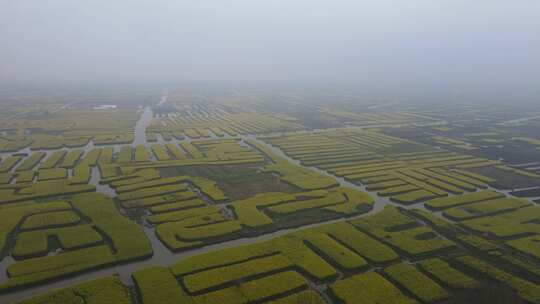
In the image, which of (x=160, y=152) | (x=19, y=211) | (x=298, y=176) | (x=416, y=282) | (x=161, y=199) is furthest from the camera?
(x=160, y=152)

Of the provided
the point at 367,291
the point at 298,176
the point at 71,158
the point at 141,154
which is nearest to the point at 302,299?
the point at 367,291

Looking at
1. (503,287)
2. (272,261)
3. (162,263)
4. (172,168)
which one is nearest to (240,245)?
(272,261)

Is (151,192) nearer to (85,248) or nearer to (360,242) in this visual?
(85,248)

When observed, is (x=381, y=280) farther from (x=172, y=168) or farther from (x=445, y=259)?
(x=172, y=168)

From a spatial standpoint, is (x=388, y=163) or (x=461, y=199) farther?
(x=388, y=163)

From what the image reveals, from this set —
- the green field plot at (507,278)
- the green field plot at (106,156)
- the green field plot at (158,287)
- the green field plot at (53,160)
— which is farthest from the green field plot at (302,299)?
the green field plot at (53,160)

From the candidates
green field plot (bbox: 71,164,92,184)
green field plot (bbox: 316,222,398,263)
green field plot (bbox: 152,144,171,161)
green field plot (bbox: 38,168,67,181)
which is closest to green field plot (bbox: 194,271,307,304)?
green field plot (bbox: 316,222,398,263)

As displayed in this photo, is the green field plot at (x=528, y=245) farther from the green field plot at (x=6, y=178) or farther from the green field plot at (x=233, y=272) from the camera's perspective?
the green field plot at (x=6, y=178)
